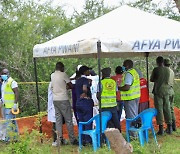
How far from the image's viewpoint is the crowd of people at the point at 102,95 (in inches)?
327

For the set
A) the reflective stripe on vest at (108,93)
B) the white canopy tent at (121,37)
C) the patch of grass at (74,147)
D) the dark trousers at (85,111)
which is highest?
the white canopy tent at (121,37)

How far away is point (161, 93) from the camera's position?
979cm

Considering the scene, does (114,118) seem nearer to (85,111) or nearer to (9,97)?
(85,111)

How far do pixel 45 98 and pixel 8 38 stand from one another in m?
2.58

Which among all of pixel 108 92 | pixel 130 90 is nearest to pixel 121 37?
pixel 108 92

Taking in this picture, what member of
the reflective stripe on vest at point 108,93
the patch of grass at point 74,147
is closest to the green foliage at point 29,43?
the patch of grass at point 74,147

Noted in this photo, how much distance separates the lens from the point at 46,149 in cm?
798

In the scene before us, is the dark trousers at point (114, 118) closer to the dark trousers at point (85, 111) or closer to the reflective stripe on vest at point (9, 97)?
the dark trousers at point (85, 111)

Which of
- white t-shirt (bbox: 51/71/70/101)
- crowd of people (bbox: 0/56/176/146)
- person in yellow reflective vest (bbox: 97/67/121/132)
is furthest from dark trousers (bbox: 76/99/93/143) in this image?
white t-shirt (bbox: 51/71/70/101)

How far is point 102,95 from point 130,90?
0.77 m

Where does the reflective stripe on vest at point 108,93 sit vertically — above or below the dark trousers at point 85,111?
above

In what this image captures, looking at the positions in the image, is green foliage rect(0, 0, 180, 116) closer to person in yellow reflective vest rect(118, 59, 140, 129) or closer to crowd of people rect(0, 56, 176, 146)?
crowd of people rect(0, 56, 176, 146)

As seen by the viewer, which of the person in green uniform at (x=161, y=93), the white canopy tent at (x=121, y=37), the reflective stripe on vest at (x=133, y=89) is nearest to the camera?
the white canopy tent at (x=121, y=37)

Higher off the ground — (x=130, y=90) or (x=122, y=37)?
(x=122, y=37)
